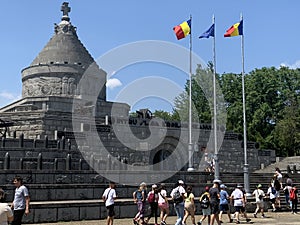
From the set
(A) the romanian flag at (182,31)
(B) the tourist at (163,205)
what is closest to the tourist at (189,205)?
(B) the tourist at (163,205)

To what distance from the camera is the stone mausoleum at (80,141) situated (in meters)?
20.4

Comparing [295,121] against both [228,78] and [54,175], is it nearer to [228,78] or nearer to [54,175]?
[228,78]

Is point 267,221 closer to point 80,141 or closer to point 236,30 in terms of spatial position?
point 236,30

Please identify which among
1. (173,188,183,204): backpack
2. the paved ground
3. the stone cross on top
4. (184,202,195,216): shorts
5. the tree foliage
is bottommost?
the paved ground

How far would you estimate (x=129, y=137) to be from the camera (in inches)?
1483

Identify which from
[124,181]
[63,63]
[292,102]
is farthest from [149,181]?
[292,102]

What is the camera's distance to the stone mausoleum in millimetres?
20359

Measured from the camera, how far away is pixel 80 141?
109 ft

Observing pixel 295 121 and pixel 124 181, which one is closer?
pixel 124 181

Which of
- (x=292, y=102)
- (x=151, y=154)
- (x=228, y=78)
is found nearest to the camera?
(x=151, y=154)

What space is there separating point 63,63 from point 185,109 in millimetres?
14431

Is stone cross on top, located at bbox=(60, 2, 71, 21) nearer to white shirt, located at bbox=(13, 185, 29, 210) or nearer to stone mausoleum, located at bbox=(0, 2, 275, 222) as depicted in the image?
stone mausoleum, located at bbox=(0, 2, 275, 222)

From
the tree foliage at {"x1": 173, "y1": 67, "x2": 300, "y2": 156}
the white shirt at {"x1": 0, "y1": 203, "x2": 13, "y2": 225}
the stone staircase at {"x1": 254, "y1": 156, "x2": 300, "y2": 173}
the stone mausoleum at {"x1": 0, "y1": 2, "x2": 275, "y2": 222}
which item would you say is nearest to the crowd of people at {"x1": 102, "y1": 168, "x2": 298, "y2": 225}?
the stone mausoleum at {"x1": 0, "y1": 2, "x2": 275, "y2": 222}

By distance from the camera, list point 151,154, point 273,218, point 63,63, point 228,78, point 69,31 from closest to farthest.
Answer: point 273,218
point 151,154
point 63,63
point 69,31
point 228,78
